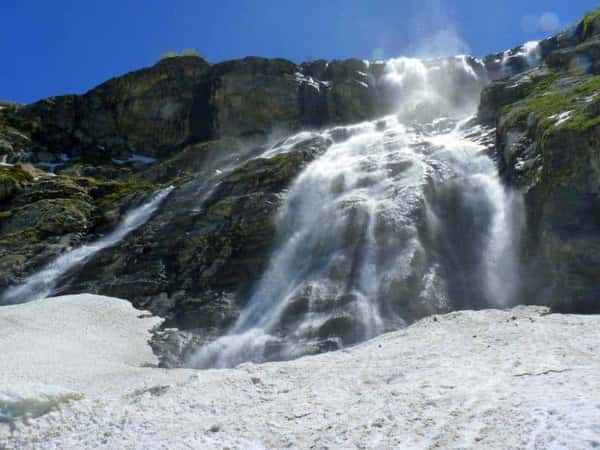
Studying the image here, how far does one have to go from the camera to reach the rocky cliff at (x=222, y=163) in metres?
20.8

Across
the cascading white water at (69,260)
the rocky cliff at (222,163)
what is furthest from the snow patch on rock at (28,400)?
the cascading white water at (69,260)

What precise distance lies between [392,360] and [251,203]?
16283 mm

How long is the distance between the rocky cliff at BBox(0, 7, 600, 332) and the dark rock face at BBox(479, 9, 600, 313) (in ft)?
0.18

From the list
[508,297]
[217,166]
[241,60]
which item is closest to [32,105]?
[241,60]

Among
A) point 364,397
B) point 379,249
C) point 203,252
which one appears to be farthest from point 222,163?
point 364,397

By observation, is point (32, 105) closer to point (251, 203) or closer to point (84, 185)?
point (84, 185)

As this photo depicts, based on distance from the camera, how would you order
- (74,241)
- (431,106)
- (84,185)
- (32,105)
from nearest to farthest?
1. (74,241)
2. (84,185)
3. (431,106)
4. (32,105)

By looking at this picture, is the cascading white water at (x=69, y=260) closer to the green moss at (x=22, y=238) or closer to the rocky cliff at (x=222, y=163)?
the rocky cliff at (x=222, y=163)

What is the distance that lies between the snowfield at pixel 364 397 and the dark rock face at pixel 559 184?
3442 millimetres

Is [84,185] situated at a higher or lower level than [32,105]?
lower

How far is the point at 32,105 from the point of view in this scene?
6128cm

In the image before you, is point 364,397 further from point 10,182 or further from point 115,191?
point 10,182

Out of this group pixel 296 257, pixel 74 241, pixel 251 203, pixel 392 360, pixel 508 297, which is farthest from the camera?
pixel 74 241

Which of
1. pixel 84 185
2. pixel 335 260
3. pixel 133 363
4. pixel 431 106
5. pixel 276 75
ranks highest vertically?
pixel 276 75
